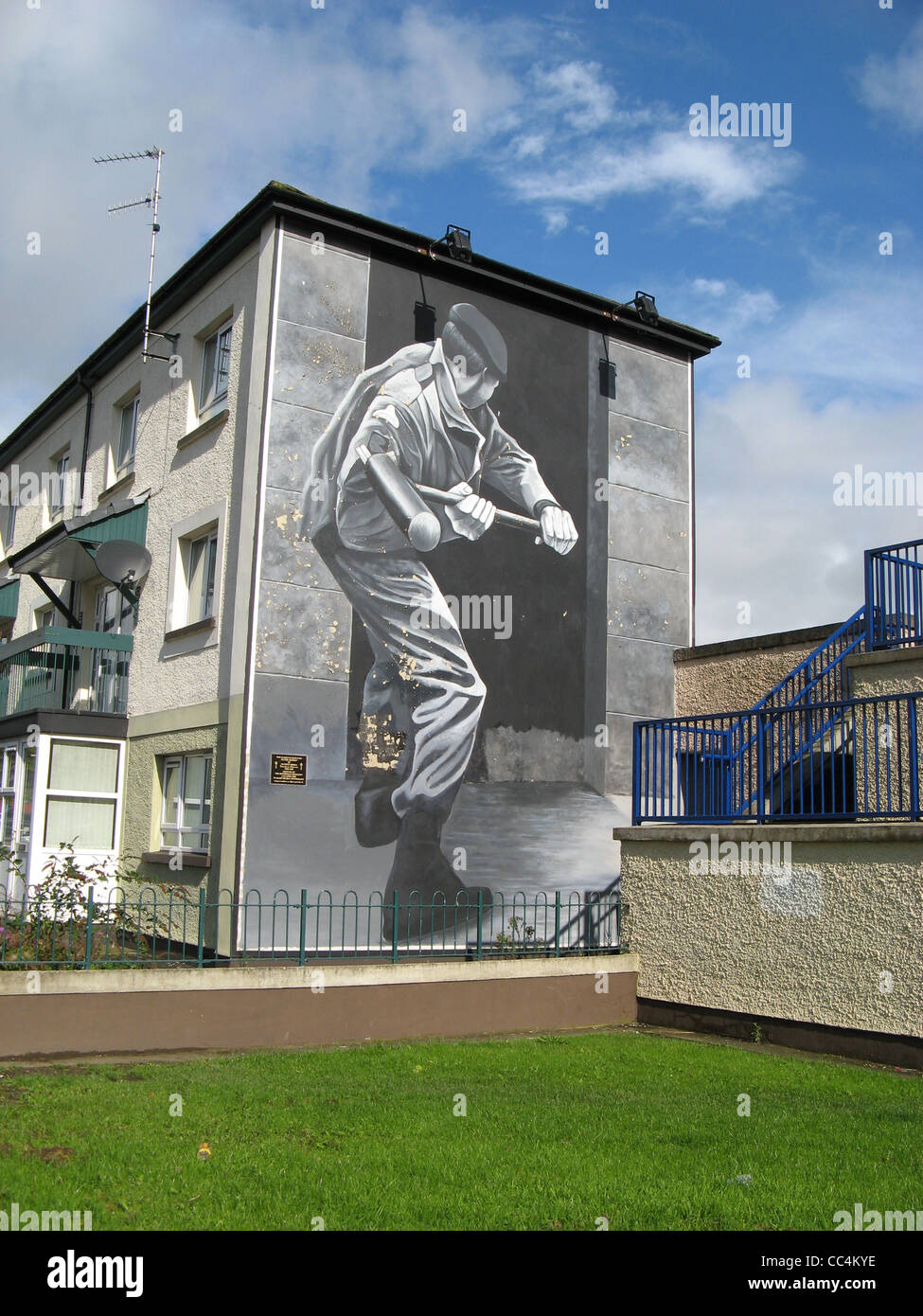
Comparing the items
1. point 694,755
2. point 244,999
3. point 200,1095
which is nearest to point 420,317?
point 694,755

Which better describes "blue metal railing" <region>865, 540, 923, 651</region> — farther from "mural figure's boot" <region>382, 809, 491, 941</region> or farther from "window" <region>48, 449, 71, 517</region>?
"window" <region>48, 449, 71, 517</region>

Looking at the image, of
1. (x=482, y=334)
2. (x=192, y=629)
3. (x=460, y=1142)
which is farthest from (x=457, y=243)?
(x=460, y=1142)

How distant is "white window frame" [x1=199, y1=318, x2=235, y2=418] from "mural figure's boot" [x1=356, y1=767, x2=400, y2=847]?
525cm

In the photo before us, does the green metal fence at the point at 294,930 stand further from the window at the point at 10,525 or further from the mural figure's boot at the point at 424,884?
the window at the point at 10,525

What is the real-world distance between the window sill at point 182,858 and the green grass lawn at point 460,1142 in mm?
4205

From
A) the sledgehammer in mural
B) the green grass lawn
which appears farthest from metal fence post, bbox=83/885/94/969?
the sledgehammer in mural

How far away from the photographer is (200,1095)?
25.1ft

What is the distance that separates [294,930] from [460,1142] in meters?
6.33

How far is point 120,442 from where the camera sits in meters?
18.0

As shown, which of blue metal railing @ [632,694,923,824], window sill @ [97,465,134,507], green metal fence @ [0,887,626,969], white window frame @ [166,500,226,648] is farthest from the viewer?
window sill @ [97,465,134,507]

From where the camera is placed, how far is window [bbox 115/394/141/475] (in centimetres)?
1767

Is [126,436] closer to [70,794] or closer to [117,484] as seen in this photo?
[117,484]
